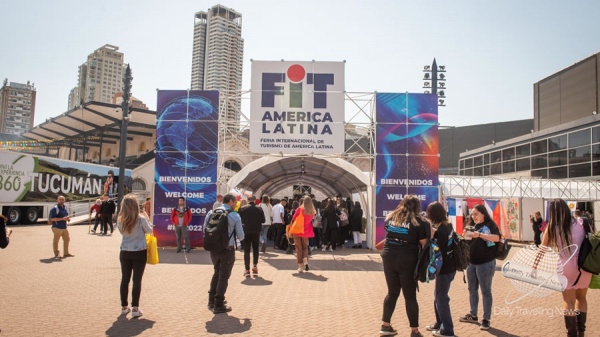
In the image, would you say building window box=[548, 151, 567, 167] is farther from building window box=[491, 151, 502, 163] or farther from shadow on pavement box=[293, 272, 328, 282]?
shadow on pavement box=[293, 272, 328, 282]

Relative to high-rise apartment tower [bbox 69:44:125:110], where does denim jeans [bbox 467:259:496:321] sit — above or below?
below

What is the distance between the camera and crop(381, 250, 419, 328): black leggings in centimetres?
506

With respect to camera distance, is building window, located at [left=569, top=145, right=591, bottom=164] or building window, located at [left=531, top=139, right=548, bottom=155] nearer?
building window, located at [left=569, top=145, right=591, bottom=164]

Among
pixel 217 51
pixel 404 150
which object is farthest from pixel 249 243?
pixel 217 51

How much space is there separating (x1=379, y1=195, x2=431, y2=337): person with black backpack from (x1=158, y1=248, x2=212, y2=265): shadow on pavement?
7359 millimetres

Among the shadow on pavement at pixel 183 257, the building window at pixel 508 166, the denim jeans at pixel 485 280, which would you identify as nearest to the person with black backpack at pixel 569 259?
the denim jeans at pixel 485 280

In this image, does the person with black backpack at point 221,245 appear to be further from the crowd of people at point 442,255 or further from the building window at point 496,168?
the building window at point 496,168

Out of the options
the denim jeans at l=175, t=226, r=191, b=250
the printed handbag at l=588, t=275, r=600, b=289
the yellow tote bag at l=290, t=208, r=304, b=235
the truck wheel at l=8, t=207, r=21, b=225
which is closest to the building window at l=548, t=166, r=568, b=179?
the yellow tote bag at l=290, t=208, r=304, b=235

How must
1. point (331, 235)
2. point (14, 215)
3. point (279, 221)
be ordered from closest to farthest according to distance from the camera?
point (279, 221)
point (331, 235)
point (14, 215)

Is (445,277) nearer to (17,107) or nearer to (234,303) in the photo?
(234,303)

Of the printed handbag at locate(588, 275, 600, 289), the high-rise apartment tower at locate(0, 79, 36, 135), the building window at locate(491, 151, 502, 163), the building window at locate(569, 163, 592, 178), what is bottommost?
the printed handbag at locate(588, 275, 600, 289)

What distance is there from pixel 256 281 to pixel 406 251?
15.6 feet

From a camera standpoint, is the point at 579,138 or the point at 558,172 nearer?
the point at 579,138

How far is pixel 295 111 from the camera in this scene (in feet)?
47.1
